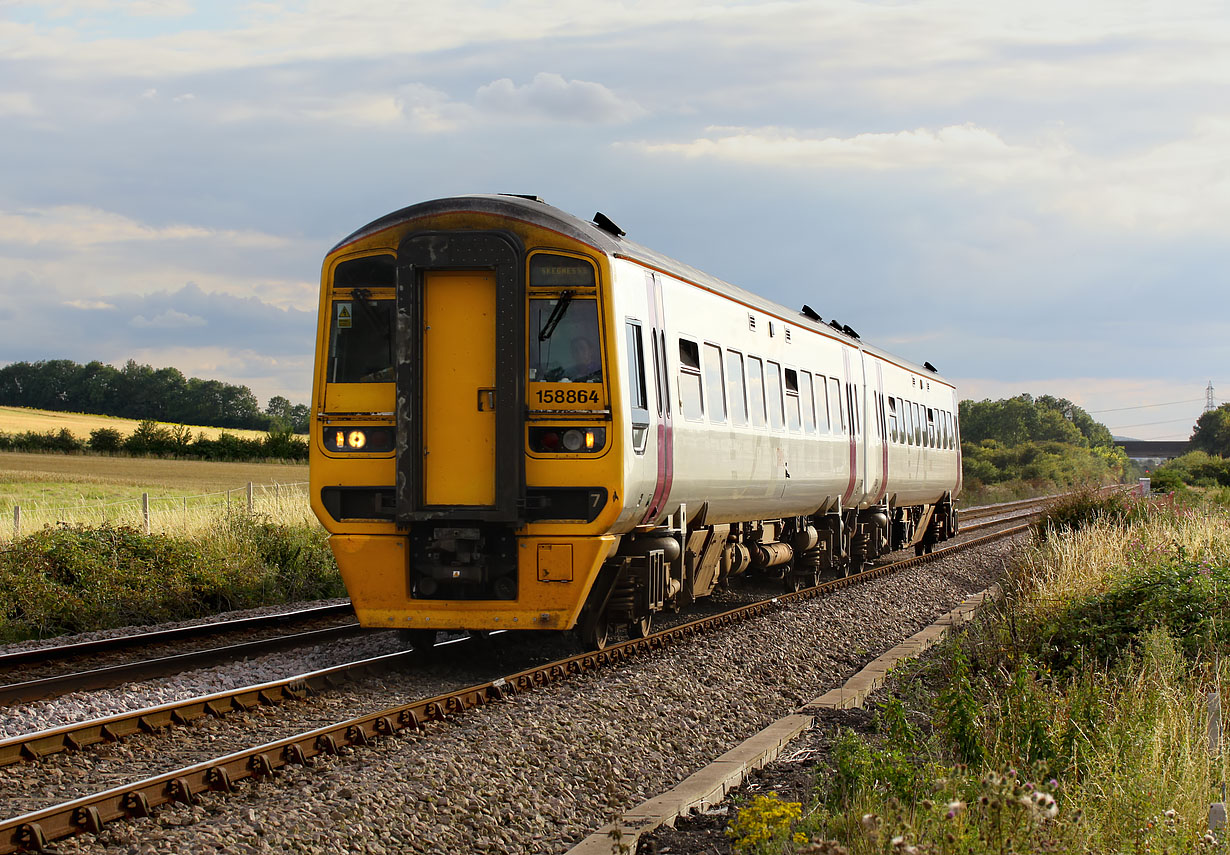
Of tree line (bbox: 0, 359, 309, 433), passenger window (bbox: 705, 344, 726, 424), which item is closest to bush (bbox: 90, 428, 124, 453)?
tree line (bbox: 0, 359, 309, 433)

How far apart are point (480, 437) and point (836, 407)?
26.8 ft

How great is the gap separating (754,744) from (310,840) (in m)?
3.16

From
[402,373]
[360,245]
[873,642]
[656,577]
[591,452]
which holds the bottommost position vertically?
[873,642]

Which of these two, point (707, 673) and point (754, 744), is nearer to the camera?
point (754, 744)

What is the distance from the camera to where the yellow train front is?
9109 mm

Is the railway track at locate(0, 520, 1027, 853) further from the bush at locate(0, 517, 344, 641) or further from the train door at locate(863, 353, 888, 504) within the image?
the train door at locate(863, 353, 888, 504)

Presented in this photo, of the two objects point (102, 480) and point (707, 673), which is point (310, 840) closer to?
point (707, 673)

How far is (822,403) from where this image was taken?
617 inches

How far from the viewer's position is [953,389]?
27.0 m

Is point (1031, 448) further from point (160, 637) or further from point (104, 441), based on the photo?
point (160, 637)

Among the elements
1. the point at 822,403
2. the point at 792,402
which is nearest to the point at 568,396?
the point at 792,402

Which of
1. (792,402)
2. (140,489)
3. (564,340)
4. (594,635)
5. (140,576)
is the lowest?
(594,635)

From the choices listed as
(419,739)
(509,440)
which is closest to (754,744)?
(419,739)

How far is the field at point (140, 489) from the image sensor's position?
1850cm
